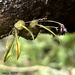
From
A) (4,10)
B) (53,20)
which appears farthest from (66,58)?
(4,10)

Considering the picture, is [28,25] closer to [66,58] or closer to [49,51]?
[66,58]

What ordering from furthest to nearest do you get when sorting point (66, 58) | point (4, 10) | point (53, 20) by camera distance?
point (66, 58)
point (53, 20)
point (4, 10)

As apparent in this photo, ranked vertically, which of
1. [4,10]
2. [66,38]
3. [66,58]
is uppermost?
[4,10]

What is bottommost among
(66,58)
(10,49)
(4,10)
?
(66,58)

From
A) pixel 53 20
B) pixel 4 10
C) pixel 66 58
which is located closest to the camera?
pixel 4 10

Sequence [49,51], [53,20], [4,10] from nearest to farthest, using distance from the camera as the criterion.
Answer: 1. [4,10]
2. [53,20]
3. [49,51]

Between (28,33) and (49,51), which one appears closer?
(28,33)

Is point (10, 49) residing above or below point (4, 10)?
below

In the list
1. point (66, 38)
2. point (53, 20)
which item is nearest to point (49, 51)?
point (66, 38)

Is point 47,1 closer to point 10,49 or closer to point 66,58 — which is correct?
point 10,49
